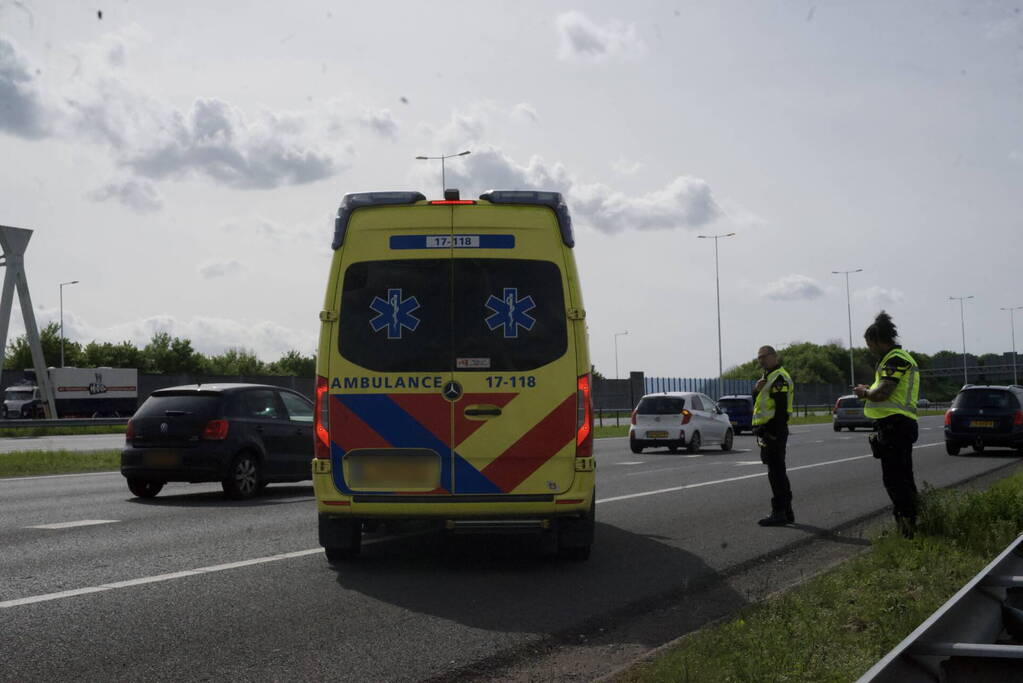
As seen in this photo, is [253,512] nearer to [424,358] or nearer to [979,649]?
[424,358]

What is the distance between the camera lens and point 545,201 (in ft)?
26.6

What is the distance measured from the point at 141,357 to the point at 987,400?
95268 millimetres

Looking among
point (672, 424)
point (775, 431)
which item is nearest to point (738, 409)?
point (672, 424)

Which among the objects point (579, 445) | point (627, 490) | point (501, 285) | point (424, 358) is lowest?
point (627, 490)

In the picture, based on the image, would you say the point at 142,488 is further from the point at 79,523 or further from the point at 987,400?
the point at 987,400

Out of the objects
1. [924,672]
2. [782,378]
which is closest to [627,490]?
[782,378]

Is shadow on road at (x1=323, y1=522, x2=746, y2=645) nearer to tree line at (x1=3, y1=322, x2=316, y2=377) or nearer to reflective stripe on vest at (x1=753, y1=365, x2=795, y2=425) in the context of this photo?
reflective stripe on vest at (x1=753, y1=365, x2=795, y2=425)

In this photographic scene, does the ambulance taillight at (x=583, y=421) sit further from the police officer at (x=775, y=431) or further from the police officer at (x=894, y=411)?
the police officer at (x=775, y=431)

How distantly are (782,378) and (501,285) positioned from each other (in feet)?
14.1

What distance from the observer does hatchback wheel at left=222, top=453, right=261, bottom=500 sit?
548 inches

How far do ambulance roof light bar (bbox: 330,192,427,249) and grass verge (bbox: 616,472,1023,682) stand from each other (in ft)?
12.2

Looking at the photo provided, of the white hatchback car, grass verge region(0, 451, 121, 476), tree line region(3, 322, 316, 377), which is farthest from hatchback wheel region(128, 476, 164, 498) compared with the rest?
tree line region(3, 322, 316, 377)

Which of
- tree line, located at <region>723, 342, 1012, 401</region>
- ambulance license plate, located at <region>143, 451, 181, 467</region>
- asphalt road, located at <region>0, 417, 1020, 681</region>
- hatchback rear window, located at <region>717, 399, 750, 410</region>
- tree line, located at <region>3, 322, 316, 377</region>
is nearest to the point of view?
asphalt road, located at <region>0, 417, 1020, 681</region>

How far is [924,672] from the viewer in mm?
3318
